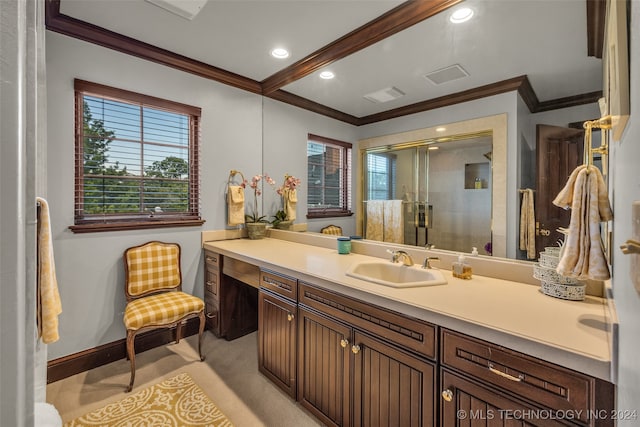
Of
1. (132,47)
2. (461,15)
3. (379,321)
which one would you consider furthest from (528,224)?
(132,47)

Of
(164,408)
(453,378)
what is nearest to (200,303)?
(164,408)

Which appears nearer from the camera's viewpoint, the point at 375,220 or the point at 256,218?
the point at 375,220

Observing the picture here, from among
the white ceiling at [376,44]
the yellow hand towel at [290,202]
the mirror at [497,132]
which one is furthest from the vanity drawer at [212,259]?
the white ceiling at [376,44]

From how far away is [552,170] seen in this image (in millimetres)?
1373

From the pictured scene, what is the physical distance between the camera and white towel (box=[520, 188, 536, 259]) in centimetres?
145

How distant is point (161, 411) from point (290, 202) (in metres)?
1.88

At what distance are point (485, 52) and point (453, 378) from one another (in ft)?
5.48

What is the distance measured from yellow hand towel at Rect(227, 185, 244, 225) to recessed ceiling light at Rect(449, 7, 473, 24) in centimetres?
221

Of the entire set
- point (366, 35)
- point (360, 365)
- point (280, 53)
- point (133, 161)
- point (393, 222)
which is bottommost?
point (360, 365)

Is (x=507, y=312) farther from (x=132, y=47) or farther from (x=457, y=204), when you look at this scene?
(x=132, y=47)

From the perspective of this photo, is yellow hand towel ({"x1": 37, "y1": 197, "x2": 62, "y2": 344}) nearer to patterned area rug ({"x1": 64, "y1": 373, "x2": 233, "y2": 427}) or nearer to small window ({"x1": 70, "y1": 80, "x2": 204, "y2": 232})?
patterned area rug ({"x1": 64, "y1": 373, "x2": 233, "y2": 427})

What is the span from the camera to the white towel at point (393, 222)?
2.02 m

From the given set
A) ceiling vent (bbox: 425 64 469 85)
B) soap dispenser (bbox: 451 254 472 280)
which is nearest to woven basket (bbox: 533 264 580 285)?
soap dispenser (bbox: 451 254 472 280)

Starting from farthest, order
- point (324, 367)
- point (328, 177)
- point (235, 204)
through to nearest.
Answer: point (235, 204), point (328, 177), point (324, 367)
